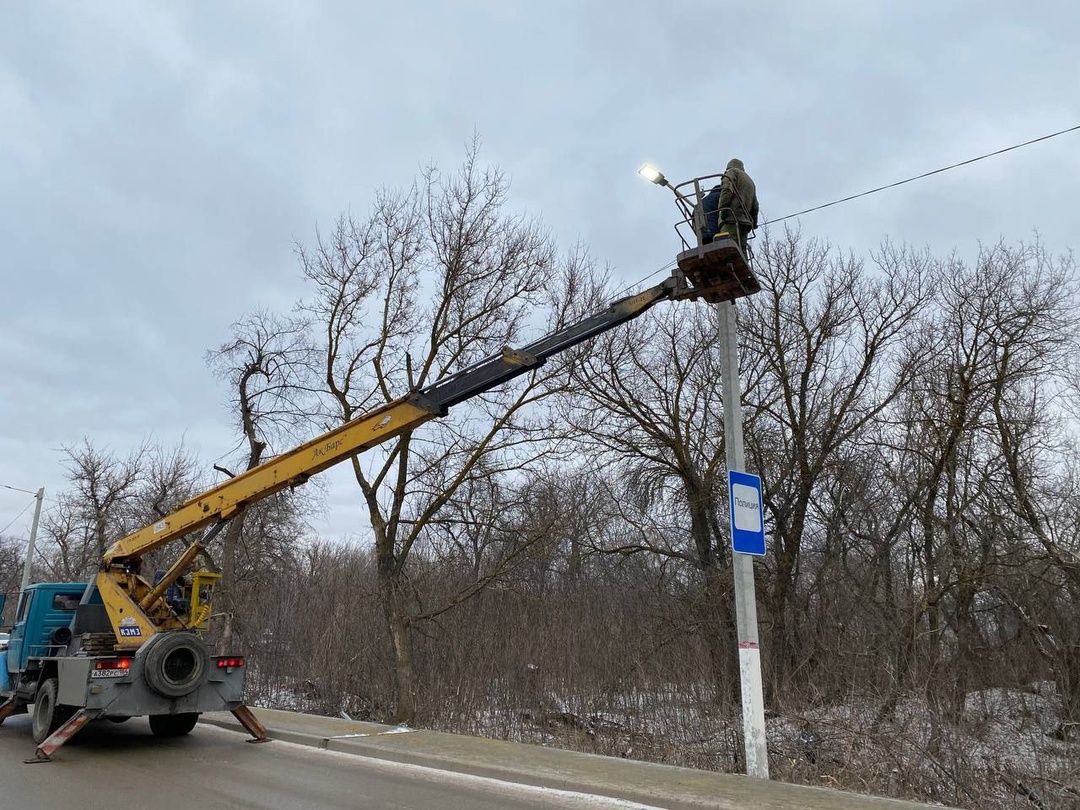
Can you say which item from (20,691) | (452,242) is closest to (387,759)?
(20,691)

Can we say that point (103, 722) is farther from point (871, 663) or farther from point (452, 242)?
point (871, 663)

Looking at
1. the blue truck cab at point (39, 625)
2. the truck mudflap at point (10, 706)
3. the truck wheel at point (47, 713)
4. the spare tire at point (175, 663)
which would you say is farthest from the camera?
the truck mudflap at point (10, 706)

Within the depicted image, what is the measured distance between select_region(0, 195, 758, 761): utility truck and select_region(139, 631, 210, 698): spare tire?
14 millimetres

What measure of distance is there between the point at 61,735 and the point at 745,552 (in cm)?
918

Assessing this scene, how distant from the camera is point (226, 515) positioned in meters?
12.1

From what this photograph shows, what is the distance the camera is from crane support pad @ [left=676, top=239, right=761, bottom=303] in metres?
8.80

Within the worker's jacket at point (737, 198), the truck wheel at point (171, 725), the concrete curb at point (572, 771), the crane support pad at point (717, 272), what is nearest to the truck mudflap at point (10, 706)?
the truck wheel at point (171, 725)

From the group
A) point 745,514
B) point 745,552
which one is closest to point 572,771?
point 745,552

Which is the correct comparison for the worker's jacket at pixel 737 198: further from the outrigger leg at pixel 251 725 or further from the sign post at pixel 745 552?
the outrigger leg at pixel 251 725

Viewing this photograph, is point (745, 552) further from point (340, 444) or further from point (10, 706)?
point (10, 706)

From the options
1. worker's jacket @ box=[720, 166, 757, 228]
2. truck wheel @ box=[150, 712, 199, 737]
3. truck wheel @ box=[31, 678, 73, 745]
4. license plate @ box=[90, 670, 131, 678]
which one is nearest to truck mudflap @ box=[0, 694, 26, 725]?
truck wheel @ box=[31, 678, 73, 745]

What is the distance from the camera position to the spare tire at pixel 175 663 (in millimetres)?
10641

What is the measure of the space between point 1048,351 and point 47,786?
19755 mm

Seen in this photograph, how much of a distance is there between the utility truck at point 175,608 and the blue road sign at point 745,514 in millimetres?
2268
